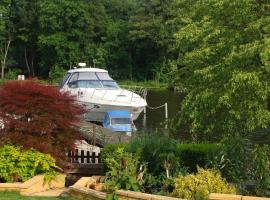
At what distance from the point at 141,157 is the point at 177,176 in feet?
4.00

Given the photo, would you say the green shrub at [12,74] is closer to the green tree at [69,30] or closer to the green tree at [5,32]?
the green tree at [5,32]

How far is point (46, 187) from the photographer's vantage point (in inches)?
391

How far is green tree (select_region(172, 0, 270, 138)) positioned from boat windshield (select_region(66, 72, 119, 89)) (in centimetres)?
1905

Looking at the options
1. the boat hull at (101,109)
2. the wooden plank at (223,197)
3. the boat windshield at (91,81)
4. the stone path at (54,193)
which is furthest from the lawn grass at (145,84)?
the wooden plank at (223,197)

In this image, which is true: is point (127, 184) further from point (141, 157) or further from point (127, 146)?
point (127, 146)

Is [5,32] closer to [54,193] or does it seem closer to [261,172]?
[54,193]

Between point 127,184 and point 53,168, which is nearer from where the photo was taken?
point 127,184

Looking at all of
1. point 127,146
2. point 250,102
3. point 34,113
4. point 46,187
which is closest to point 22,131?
point 34,113

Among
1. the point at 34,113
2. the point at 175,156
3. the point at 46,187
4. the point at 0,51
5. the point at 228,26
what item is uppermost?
the point at 0,51

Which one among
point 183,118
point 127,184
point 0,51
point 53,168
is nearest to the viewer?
point 127,184

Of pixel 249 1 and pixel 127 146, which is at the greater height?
pixel 249 1

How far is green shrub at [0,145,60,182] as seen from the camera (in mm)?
9820

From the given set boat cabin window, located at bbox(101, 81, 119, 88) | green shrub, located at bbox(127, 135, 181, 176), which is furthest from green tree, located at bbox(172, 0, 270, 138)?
boat cabin window, located at bbox(101, 81, 119, 88)

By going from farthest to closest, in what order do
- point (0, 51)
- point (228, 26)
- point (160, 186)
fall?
1. point (0, 51)
2. point (228, 26)
3. point (160, 186)
